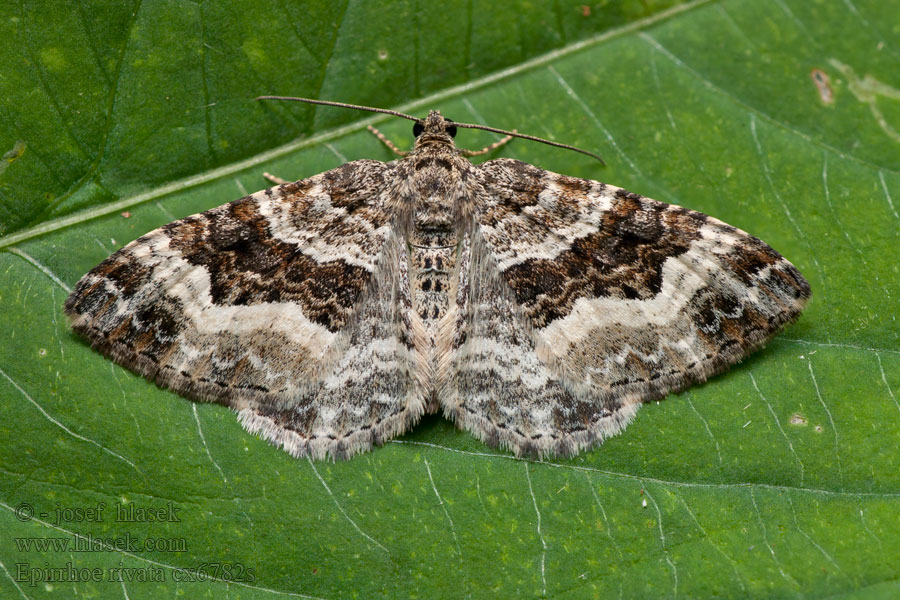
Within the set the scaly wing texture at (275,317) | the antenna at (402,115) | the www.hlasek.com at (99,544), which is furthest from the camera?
the antenna at (402,115)

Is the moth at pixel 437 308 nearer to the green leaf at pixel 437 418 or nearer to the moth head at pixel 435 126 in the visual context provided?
the green leaf at pixel 437 418

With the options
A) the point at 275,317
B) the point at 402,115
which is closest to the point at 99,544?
the point at 275,317

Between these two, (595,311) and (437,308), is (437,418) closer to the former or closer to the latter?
(437,308)

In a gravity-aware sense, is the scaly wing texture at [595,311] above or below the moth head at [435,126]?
below

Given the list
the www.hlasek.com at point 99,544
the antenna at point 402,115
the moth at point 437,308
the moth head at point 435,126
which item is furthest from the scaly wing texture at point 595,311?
the www.hlasek.com at point 99,544

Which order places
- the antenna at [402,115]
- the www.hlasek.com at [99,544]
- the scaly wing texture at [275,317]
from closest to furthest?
the www.hlasek.com at [99,544] < the scaly wing texture at [275,317] < the antenna at [402,115]

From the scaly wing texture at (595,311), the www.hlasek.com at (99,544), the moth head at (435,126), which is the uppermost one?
the moth head at (435,126)

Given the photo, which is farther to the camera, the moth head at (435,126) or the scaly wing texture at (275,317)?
the moth head at (435,126)
